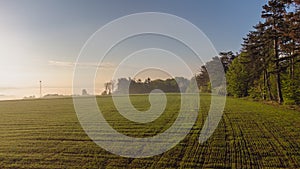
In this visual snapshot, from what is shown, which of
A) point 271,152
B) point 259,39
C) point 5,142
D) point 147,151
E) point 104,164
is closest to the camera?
point 104,164

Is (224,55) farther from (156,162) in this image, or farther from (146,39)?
(156,162)

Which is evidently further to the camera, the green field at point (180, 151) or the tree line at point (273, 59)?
the tree line at point (273, 59)

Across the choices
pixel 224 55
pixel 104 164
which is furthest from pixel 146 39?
pixel 224 55

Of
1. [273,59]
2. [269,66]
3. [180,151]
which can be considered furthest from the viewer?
[269,66]

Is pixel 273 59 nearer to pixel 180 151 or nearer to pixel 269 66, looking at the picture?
pixel 269 66

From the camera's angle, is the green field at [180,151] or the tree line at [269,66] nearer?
the green field at [180,151]

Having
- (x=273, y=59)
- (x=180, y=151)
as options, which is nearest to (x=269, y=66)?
(x=273, y=59)

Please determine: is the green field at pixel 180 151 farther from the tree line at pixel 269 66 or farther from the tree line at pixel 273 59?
the tree line at pixel 273 59

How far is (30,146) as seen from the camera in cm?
1352

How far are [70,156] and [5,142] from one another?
6078 mm

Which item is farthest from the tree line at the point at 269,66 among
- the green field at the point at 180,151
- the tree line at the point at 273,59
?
the green field at the point at 180,151

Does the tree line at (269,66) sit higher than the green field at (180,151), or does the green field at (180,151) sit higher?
the tree line at (269,66)

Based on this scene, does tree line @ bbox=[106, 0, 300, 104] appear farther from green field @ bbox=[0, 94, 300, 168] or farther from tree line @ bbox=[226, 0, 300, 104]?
green field @ bbox=[0, 94, 300, 168]

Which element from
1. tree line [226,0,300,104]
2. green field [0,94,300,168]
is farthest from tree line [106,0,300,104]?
green field [0,94,300,168]
